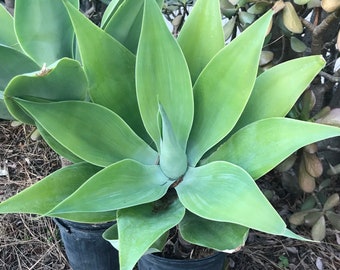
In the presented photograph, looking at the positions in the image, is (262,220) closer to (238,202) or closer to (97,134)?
(238,202)

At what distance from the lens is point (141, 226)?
785 millimetres

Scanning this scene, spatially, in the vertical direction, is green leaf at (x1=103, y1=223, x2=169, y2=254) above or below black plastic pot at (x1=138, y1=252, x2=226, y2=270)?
above

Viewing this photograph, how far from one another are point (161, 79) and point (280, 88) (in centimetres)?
21

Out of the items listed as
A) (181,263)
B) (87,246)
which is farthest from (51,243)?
(181,263)

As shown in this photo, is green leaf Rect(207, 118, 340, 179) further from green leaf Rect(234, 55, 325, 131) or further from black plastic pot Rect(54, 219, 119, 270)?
black plastic pot Rect(54, 219, 119, 270)

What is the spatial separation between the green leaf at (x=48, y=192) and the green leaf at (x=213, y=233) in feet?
0.66

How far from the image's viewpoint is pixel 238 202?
734 millimetres

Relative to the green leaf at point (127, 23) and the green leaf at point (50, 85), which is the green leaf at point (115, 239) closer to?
the green leaf at point (50, 85)

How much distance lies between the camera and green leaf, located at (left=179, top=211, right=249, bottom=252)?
80 centimetres

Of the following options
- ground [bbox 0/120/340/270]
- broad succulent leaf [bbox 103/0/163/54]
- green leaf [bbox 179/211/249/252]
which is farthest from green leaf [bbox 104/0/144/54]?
ground [bbox 0/120/340/270]

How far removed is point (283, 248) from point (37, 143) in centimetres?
95

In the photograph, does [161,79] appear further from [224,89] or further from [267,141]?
[267,141]

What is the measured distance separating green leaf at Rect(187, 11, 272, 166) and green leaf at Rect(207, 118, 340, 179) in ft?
0.10

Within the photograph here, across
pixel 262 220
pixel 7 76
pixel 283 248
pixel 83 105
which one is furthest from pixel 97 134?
pixel 283 248
